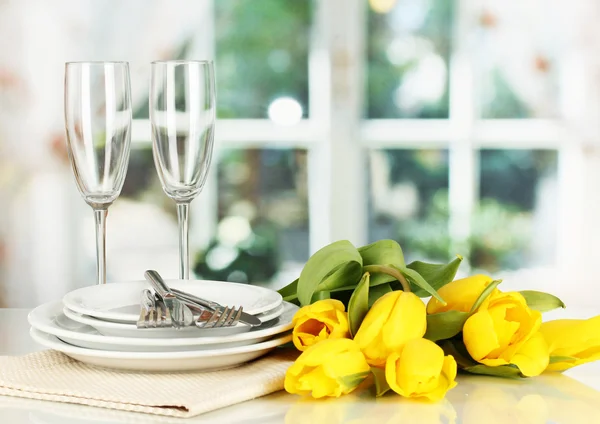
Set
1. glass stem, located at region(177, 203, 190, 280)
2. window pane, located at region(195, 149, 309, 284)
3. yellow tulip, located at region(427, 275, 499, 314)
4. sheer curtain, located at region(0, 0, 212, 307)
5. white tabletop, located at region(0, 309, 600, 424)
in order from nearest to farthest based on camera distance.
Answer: white tabletop, located at region(0, 309, 600, 424)
yellow tulip, located at region(427, 275, 499, 314)
glass stem, located at region(177, 203, 190, 280)
sheer curtain, located at region(0, 0, 212, 307)
window pane, located at region(195, 149, 309, 284)

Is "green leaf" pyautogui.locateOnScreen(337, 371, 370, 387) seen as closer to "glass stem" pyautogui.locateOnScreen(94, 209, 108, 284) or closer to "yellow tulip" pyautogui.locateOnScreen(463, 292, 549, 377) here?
"yellow tulip" pyautogui.locateOnScreen(463, 292, 549, 377)

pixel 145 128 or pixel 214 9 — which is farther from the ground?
pixel 214 9

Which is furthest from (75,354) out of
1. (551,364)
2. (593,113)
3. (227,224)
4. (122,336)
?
(593,113)

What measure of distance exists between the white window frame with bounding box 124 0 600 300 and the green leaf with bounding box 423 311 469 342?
96.0 inches

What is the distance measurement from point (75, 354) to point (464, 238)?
2.57 m

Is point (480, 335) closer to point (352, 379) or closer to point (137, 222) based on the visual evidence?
point (352, 379)

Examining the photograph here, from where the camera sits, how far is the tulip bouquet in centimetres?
57

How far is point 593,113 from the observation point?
3010 millimetres

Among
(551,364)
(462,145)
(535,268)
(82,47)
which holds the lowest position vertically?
(535,268)

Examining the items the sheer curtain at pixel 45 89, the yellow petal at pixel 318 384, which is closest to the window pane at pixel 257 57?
the sheer curtain at pixel 45 89

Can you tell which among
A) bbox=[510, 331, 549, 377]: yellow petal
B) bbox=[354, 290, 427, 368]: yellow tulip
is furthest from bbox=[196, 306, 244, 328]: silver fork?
bbox=[510, 331, 549, 377]: yellow petal

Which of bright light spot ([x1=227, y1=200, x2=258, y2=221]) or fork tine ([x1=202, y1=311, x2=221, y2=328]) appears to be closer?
fork tine ([x1=202, y1=311, x2=221, y2=328])

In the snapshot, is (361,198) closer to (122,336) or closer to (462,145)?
(462,145)

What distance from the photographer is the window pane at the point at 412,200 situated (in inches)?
122
